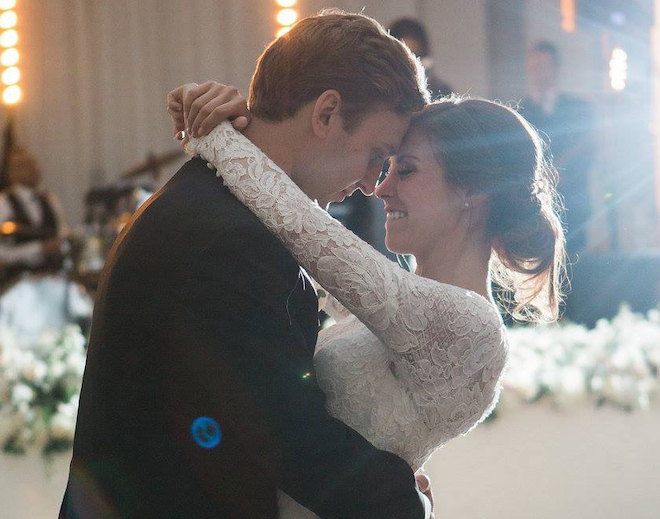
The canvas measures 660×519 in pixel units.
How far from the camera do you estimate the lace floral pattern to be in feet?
5.67

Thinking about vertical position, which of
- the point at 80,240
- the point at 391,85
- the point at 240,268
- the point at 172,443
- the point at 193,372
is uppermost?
the point at 391,85

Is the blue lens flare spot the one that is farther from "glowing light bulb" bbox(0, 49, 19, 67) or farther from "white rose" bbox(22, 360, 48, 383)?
"glowing light bulb" bbox(0, 49, 19, 67)

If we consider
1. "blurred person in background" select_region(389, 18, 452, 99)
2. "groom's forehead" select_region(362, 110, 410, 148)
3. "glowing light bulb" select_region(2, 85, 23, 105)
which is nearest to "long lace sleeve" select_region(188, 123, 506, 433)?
"groom's forehead" select_region(362, 110, 410, 148)

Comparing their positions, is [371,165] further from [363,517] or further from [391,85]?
[363,517]

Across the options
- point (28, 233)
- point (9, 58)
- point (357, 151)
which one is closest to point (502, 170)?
point (357, 151)

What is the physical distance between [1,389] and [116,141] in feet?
21.3

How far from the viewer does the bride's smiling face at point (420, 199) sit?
218cm

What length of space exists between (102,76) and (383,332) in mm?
7889

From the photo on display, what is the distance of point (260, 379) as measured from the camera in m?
1.58

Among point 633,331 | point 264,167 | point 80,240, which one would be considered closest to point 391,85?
point 264,167

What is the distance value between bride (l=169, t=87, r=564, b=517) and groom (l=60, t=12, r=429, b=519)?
0.26ft

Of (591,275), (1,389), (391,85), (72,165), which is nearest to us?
(391,85)

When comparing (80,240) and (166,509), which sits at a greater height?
(166,509)

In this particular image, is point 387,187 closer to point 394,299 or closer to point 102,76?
point 394,299
